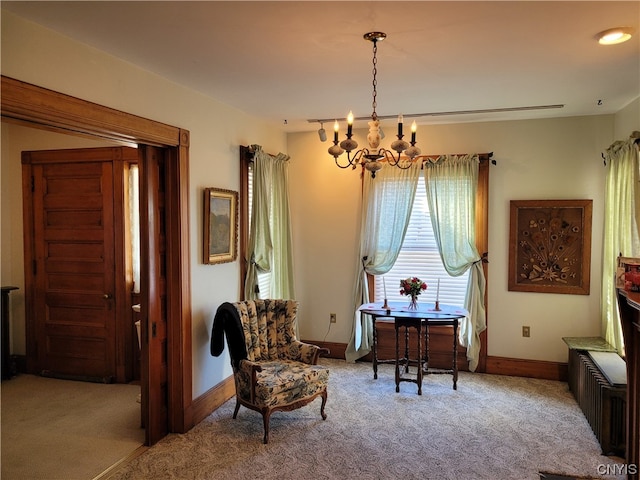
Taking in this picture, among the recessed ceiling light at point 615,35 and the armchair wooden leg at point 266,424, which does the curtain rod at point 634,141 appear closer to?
the recessed ceiling light at point 615,35

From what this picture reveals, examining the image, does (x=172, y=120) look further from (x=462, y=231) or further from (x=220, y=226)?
(x=462, y=231)


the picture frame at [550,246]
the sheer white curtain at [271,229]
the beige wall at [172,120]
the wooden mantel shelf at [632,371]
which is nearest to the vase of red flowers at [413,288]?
the picture frame at [550,246]

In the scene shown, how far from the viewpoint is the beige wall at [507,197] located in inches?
186

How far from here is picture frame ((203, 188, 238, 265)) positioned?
3.94m

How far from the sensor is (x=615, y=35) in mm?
2611

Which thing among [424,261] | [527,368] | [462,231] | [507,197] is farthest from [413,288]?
[527,368]

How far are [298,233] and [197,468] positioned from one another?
3.08 m

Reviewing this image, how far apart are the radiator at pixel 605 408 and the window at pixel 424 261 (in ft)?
5.00

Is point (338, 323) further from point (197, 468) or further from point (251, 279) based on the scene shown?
point (197, 468)

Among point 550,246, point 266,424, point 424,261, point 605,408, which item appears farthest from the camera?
point 424,261

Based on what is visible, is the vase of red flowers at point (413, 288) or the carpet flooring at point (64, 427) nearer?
the carpet flooring at point (64, 427)

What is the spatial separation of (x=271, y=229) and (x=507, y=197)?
99.3 inches

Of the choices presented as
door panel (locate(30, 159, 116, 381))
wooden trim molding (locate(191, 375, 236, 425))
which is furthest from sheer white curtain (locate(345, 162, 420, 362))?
door panel (locate(30, 159, 116, 381))

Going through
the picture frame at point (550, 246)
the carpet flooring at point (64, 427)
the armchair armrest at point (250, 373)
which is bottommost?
the carpet flooring at point (64, 427)
